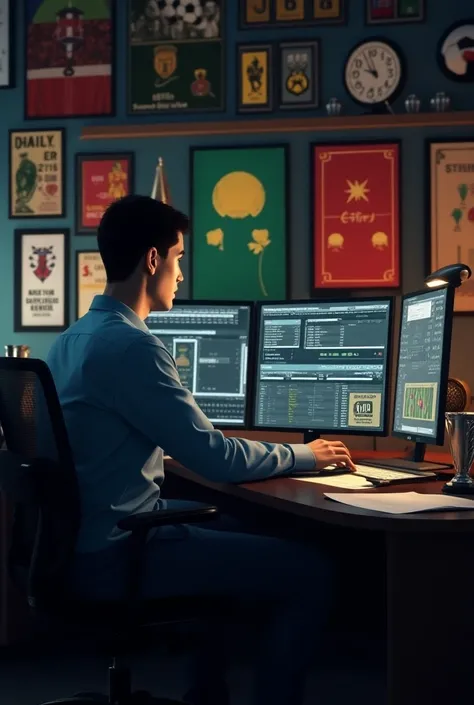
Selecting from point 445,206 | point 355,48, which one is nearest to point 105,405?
point 445,206

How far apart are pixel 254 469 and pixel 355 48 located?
1915mm

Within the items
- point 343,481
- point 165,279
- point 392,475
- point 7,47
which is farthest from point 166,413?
point 7,47

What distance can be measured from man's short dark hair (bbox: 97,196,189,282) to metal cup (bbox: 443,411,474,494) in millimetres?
789

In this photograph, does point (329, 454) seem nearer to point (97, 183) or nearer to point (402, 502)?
point (402, 502)

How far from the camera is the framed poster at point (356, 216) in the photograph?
3207 mm

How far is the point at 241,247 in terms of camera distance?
129 inches

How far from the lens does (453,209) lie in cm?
317

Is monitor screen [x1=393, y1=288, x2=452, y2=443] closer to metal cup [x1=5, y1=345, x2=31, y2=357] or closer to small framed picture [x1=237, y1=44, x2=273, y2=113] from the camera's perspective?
small framed picture [x1=237, y1=44, x2=273, y2=113]

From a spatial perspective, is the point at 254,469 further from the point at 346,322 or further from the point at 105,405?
the point at 346,322

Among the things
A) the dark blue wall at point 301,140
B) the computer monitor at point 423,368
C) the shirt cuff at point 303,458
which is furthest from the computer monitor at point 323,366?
the dark blue wall at point 301,140

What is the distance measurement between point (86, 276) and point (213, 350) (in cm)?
78

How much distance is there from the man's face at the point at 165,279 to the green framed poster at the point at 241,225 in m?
1.15

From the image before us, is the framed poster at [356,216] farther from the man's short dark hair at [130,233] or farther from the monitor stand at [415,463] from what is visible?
the man's short dark hair at [130,233]

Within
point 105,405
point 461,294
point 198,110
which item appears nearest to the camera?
point 105,405
